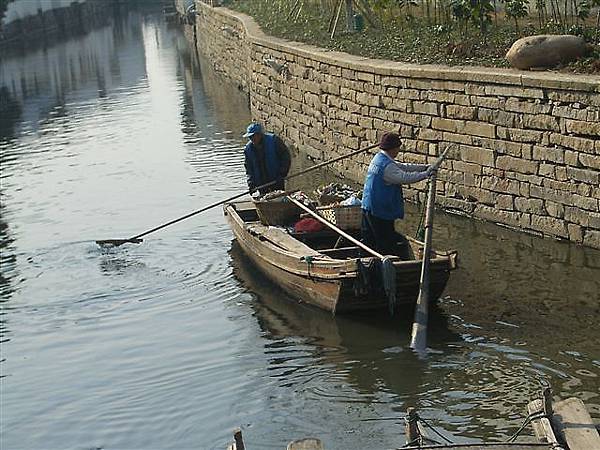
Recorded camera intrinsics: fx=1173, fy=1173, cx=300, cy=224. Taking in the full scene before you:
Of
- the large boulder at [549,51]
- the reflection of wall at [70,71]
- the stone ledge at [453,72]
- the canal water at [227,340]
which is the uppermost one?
the large boulder at [549,51]

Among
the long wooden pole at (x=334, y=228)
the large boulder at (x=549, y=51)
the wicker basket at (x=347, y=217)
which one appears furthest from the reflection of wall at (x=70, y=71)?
the wicker basket at (x=347, y=217)

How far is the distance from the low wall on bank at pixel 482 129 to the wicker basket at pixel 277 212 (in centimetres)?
247

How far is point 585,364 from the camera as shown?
31.0 ft

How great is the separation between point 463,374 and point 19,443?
Result: 3.58m

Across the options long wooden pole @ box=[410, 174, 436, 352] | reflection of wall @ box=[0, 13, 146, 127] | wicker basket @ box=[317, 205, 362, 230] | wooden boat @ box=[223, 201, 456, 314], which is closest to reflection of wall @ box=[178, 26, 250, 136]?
reflection of wall @ box=[0, 13, 146, 127]

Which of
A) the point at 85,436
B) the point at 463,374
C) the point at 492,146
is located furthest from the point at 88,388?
the point at 492,146

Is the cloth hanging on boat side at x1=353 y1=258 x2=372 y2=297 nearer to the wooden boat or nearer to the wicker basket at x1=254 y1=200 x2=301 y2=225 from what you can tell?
the wooden boat

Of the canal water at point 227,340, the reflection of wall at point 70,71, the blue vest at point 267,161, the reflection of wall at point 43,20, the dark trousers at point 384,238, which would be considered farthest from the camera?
the reflection of wall at point 43,20

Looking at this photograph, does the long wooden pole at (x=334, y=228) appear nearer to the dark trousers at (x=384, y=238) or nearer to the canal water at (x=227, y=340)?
the dark trousers at (x=384, y=238)

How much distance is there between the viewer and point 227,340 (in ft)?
36.7

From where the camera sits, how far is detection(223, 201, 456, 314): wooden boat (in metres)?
10.5

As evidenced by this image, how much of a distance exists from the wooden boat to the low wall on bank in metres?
2.46

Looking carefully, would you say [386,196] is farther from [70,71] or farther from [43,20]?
[43,20]

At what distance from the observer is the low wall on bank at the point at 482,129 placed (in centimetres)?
1265
